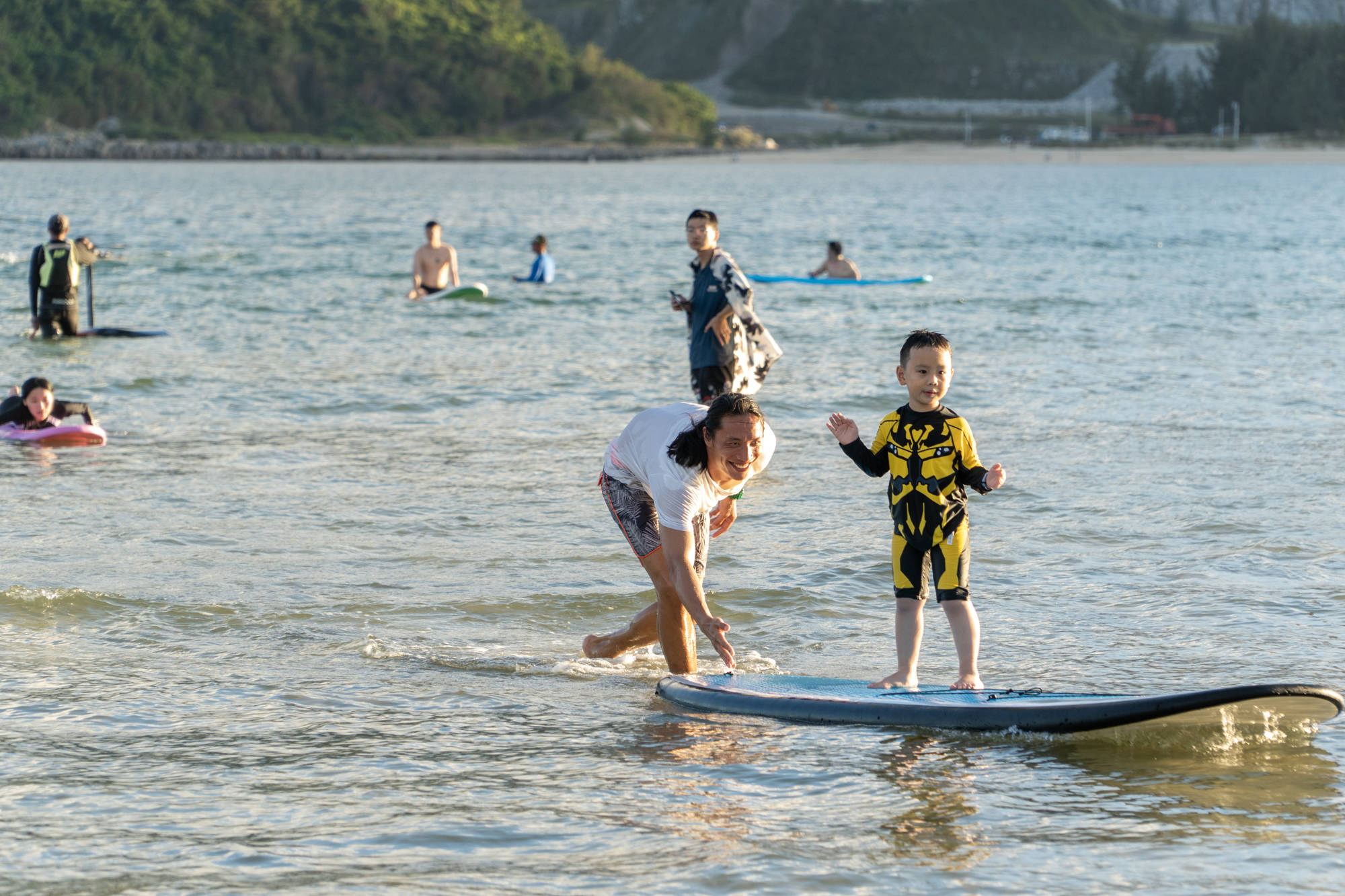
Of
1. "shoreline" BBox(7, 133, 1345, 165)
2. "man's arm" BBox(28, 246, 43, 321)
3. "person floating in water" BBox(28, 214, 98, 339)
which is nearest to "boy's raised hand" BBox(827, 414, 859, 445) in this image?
"person floating in water" BBox(28, 214, 98, 339)

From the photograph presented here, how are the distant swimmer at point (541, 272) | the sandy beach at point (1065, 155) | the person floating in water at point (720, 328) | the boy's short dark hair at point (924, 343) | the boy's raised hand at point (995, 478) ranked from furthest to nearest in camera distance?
the sandy beach at point (1065, 155) → the distant swimmer at point (541, 272) → the person floating in water at point (720, 328) → the boy's short dark hair at point (924, 343) → the boy's raised hand at point (995, 478)

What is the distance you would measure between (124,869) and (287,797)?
717 millimetres

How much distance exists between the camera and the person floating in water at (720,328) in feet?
34.6

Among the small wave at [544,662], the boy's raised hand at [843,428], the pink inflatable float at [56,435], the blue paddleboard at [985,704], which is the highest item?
the boy's raised hand at [843,428]

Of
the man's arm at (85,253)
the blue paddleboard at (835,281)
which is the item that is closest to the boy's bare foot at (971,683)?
the man's arm at (85,253)

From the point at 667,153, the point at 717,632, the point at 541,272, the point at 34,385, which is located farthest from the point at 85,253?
the point at 667,153

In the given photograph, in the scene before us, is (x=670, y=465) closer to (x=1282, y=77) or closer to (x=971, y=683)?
(x=971, y=683)

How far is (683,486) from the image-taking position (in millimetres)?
5590

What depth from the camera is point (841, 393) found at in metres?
16.1

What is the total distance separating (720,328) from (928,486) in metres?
4.86

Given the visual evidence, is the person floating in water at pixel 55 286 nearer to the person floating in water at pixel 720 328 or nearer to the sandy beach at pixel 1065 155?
the person floating in water at pixel 720 328

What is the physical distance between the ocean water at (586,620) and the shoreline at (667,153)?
13390 centimetres

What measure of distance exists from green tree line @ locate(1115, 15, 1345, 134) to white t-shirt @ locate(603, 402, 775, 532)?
611 ft

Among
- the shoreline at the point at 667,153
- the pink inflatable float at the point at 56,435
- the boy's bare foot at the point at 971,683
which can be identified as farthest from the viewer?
the shoreline at the point at 667,153
